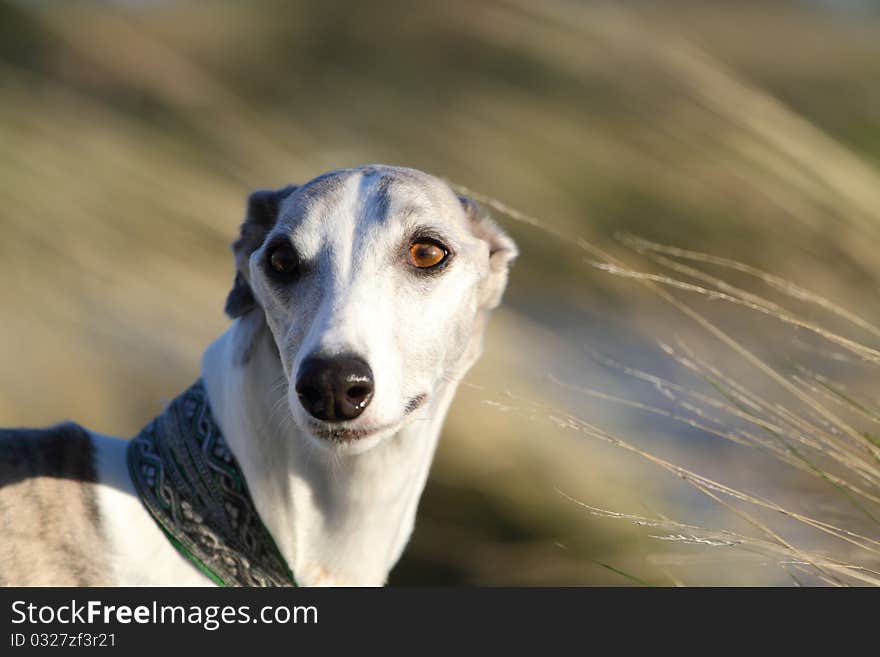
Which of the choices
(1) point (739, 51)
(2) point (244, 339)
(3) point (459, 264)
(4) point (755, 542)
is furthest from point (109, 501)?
(1) point (739, 51)

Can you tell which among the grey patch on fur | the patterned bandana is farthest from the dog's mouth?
the grey patch on fur

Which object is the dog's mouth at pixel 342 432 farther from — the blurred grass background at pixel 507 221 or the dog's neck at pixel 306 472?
the blurred grass background at pixel 507 221

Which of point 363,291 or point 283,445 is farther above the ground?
point 363,291

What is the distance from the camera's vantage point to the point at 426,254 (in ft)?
7.08

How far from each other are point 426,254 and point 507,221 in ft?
16.1

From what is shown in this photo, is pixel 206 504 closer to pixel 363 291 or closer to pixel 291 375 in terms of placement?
pixel 291 375

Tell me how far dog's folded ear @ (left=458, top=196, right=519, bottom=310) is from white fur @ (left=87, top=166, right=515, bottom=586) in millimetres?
122

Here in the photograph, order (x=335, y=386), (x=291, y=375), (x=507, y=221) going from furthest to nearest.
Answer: (x=507, y=221), (x=291, y=375), (x=335, y=386)

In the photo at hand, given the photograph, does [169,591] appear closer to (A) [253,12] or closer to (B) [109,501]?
(B) [109,501]

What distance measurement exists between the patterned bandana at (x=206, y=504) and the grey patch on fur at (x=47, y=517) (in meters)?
0.12

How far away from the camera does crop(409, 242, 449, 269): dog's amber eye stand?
2.14 m

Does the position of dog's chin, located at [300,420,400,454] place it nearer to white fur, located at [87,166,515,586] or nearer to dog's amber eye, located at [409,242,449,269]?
white fur, located at [87,166,515,586]

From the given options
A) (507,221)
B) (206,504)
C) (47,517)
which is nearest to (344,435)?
(206,504)

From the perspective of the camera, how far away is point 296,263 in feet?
6.97
